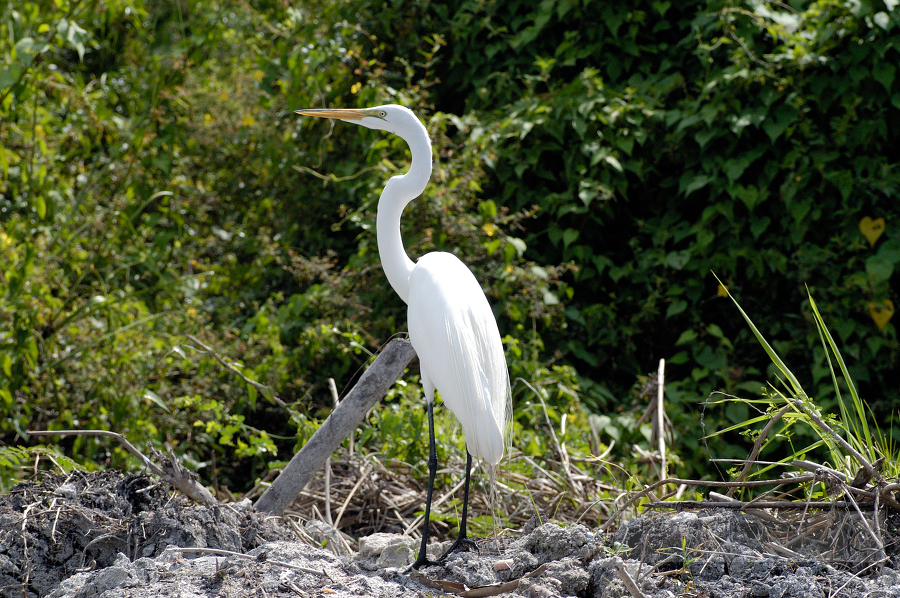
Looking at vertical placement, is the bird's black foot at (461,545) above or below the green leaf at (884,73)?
below

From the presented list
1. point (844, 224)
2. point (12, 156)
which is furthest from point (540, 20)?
point (12, 156)

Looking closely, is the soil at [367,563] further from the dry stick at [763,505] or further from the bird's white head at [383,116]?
the bird's white head at [383,116]

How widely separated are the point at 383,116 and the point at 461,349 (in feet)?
2.57

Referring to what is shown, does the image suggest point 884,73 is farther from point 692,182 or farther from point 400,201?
point 400,201

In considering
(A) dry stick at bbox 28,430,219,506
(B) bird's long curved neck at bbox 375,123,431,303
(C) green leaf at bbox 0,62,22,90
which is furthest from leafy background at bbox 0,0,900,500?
(A) dry stick at bbox 28,430,219,506

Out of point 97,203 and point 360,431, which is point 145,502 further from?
point 97,203

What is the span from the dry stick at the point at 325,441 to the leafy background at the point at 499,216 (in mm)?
825

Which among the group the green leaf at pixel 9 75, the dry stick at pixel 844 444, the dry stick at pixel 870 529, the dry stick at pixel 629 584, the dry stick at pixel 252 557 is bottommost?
the dry stick at pixel 252 557

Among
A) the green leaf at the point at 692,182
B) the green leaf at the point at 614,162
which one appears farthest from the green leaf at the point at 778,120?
the green leaf at the point at 614,162

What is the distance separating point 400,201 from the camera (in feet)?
7.73

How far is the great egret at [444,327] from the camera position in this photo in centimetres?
218

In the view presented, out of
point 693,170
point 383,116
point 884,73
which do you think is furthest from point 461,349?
point 884,73

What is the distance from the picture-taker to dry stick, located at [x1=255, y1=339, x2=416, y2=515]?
93.7 inches

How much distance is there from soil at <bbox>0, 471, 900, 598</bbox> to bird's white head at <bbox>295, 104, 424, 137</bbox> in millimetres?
1217
